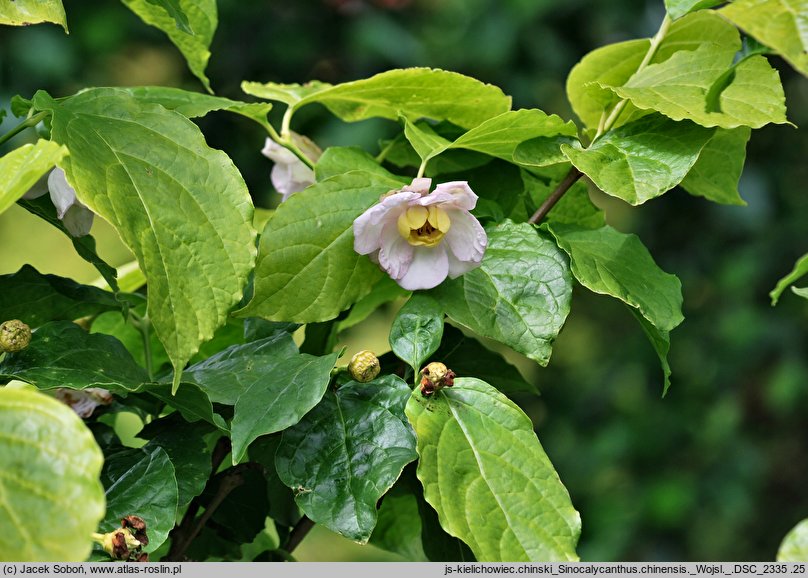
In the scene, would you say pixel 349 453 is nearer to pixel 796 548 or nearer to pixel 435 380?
pixel 435 380

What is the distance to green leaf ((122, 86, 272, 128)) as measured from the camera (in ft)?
1.38

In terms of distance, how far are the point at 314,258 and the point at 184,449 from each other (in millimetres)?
94

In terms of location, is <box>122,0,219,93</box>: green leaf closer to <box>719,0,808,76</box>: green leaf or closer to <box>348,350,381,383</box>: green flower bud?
<box>348,350,381,383</box>: green flower bud

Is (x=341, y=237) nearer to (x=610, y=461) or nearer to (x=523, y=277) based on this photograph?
(x=523, y=277)

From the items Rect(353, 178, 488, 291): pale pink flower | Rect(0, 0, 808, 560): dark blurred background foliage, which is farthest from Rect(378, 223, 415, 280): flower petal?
Rect(0, 0, 808, 560): dark blurred background foliage

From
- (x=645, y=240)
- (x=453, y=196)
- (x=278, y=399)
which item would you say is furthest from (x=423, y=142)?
(x=645, y=240)

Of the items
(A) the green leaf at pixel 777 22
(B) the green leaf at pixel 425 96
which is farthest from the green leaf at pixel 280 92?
(A) the green leaf at pixel 777 22

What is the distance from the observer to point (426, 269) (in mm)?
403

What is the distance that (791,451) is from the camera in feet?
5.11

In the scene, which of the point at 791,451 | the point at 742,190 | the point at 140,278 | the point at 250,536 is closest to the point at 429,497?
the point at 250,536

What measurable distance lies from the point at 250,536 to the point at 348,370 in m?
0.12

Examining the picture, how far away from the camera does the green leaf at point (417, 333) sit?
0.38 meters

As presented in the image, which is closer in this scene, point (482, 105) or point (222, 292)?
point (222, 292)

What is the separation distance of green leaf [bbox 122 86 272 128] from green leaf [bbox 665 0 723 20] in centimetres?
18
